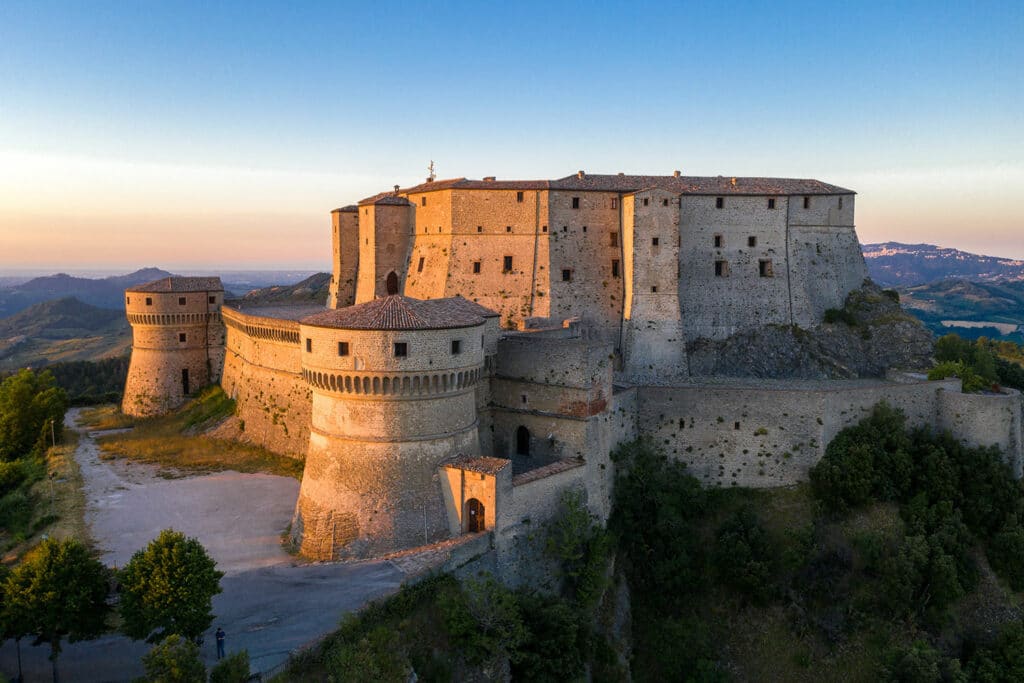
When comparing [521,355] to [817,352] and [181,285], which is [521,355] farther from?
[181,285]

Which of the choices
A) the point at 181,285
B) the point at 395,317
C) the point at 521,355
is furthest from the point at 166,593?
the point at 181,285

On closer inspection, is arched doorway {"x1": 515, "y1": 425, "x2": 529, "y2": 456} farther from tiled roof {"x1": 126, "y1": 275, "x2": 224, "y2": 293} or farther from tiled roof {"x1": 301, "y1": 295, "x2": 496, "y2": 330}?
tiled roof {"x1": 126, "y1": 275, "x2": 224, "y2": 293}

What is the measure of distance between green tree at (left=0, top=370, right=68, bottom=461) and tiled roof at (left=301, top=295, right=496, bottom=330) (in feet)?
83.4

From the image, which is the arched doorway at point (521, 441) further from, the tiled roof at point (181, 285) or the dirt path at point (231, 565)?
the tiled roof at point (181, 285)

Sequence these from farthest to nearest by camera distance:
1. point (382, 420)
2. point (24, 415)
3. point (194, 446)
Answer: point (24, 415)
point (194, 446)
point (382, 420)

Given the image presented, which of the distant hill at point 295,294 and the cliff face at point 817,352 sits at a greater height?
the distant hill at point 295,294

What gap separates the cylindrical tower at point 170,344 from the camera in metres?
45.1

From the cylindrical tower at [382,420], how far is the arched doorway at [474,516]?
829 mm

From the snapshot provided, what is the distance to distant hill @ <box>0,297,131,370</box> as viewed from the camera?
385 feet

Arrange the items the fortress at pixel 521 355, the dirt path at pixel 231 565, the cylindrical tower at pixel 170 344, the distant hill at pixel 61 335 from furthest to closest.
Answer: the distant hill at pixel 61 335 → the cylindrical tower at pixel 170 344 → the fortress at pixel 521 355 → the dirt path at pixel 231 565

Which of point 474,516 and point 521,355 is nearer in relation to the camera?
point 474,516

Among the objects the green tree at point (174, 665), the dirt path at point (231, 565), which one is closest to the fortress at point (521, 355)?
the dirt path at point (231, 565)

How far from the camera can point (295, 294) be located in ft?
185

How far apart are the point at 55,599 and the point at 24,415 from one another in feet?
91.2
